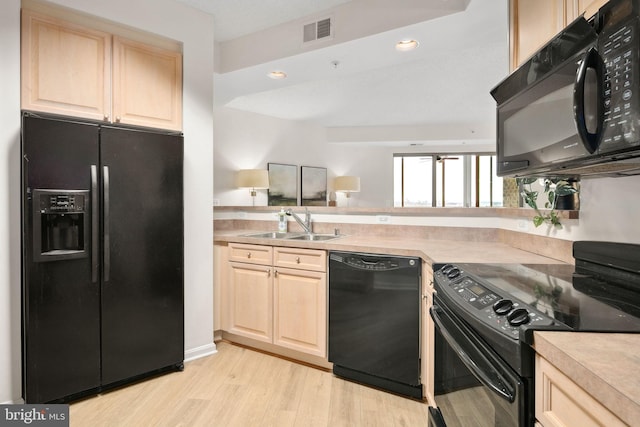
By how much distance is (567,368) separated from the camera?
711mm

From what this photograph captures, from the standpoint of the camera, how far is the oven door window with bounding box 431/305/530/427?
2.97 ft

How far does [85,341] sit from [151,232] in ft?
2.35

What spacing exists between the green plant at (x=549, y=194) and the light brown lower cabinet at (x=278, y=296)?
1.26m

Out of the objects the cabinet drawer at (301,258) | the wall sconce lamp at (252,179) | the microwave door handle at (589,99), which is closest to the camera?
the microwave door handle at (589,99)

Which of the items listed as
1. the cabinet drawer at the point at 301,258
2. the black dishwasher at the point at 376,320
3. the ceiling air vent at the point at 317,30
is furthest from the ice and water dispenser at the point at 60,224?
the ceiling air vent at the point at 317,30

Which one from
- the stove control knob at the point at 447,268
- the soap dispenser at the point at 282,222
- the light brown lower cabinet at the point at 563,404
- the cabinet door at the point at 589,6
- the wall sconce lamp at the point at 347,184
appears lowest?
the light brown lower cabinet at the point at 563,404

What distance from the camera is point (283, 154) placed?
573 cm

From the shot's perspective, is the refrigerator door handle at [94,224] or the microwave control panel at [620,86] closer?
the microwave control panel at [620,86]

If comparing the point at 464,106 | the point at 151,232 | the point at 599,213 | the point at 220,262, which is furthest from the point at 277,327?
the point at 464,106

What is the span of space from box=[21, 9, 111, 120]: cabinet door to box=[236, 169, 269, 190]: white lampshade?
2.35 meters

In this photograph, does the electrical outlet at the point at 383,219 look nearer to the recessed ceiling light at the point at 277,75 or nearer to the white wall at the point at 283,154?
the recessed ceiling light at the point at 277,75

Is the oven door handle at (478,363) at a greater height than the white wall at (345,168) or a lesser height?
lesser

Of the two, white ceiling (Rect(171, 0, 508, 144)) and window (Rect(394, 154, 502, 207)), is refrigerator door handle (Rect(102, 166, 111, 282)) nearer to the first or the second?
white ceiling (Rect(171, 0, 508, 144))

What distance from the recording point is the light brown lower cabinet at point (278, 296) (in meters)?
2.52
